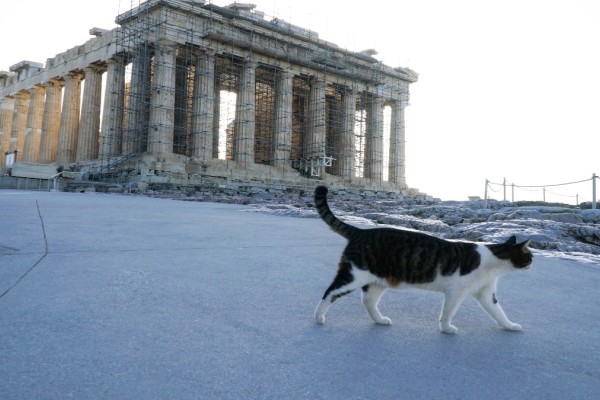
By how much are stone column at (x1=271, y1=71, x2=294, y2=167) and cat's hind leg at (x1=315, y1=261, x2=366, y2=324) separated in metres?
30.7

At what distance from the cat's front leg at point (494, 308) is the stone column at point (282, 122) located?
3072 cm

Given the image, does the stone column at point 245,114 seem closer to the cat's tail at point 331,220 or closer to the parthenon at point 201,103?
the parthenon at point 201,103

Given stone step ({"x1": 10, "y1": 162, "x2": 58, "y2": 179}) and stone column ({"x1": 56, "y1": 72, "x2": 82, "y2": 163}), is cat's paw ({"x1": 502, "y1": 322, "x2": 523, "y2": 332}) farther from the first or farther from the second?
stone column ({"x1": 56, "y1": 72, "x2": 82, "y2": 163})

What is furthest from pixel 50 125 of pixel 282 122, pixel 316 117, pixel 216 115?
pixel 316 117

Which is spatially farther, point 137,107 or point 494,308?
point 137,107

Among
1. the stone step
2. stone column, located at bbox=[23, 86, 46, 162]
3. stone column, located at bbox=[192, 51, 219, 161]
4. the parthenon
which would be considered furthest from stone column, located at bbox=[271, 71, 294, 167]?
stone column, located at bbox=[23, 86, 46, 162]

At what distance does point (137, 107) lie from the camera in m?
29.5

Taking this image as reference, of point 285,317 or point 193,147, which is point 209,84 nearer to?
point 193,147

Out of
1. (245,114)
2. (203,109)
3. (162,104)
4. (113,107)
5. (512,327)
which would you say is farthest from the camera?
(245,114)

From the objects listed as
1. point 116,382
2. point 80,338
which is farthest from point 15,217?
point 116,382

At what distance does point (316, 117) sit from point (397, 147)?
861 cm

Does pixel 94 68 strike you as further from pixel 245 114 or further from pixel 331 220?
pixel 331 220

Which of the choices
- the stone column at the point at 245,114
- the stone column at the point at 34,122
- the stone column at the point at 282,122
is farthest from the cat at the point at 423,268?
the stone column at the point at 34,122

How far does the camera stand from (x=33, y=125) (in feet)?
126
